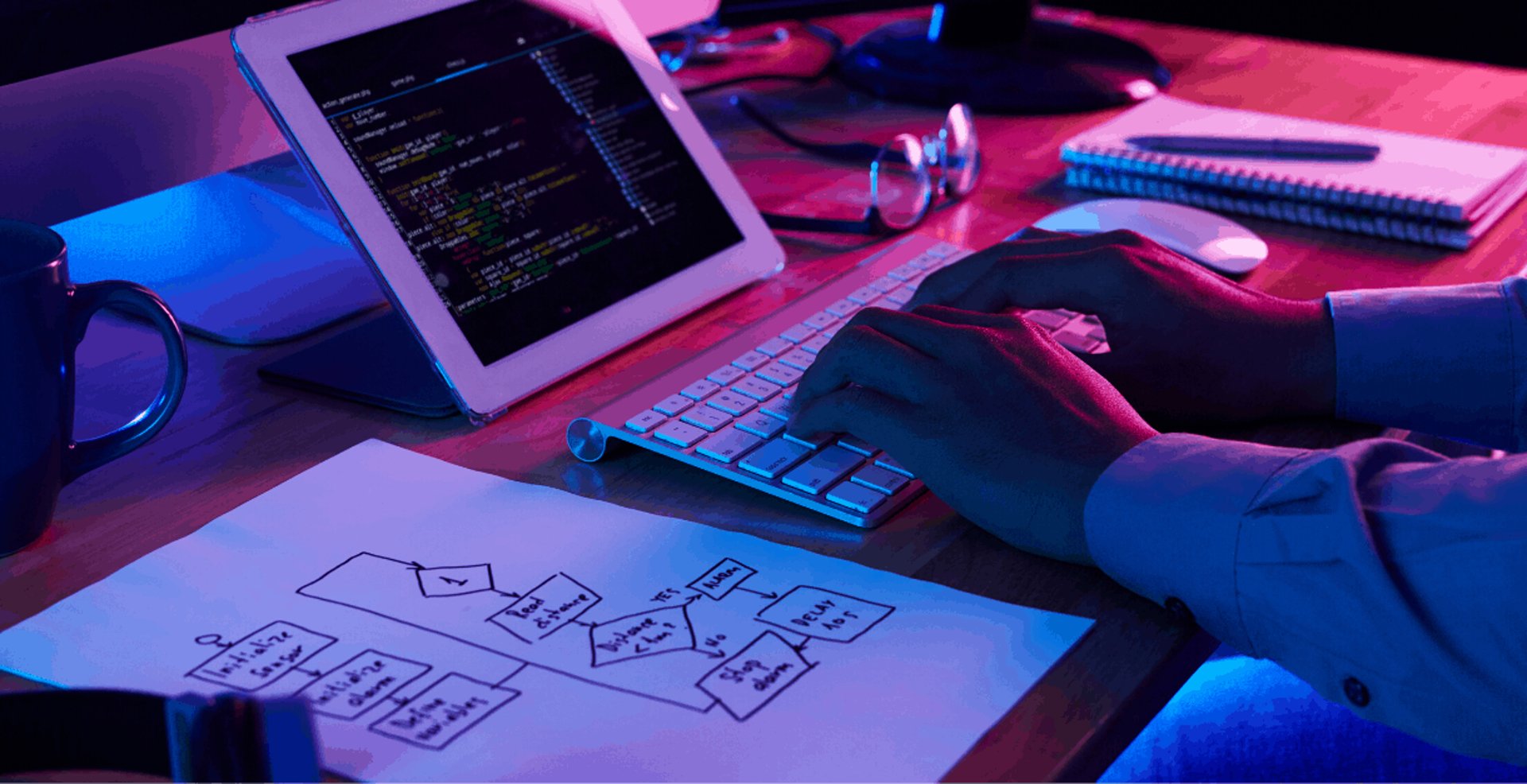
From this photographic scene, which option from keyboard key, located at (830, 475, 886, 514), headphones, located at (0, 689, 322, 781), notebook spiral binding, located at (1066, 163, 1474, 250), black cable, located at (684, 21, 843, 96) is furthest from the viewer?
black cable, located at (684, 21, 843, 96)

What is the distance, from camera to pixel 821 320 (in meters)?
0.84

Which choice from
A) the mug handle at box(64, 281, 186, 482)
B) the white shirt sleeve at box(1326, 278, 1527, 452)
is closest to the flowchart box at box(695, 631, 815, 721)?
the mug handle at box(64, 281, 186, 482)

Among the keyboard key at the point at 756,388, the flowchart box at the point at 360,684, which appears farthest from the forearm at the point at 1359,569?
the flowchart box at the point at 360,684

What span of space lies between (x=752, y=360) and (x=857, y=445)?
108 mm

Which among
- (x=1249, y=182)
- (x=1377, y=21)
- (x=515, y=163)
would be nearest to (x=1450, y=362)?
(x=1249, y=182)

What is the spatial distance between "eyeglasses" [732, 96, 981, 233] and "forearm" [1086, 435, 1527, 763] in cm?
45

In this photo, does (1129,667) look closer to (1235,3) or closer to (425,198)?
(425,198)

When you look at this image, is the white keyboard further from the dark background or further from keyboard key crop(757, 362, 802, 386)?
the dark background

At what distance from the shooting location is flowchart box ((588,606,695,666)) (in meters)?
0.55

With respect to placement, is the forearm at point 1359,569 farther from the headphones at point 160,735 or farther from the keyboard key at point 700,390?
the headphones at point 160,735

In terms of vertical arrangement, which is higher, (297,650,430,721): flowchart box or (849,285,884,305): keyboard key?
(849,285,884,305): keyboard key

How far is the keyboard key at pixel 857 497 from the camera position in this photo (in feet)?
2.13

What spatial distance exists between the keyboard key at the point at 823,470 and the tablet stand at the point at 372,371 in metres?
0.23

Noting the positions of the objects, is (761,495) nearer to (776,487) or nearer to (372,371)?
(776,487)
